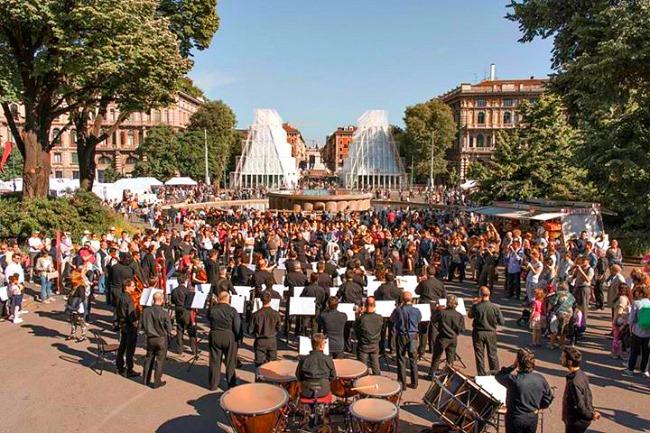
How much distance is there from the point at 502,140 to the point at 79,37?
23.6 metres

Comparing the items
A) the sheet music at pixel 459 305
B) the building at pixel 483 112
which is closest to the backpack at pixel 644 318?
the sheet music at pixel 459 305

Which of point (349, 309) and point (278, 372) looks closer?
point (278, 372)

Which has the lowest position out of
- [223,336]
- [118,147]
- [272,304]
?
[223,336]

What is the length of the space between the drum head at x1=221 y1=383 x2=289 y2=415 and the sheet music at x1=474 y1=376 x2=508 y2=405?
2.63 metres

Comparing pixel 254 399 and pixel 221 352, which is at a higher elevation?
pixel 254 399

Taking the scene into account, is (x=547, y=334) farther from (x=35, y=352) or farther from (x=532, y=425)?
(x=35, y=352)

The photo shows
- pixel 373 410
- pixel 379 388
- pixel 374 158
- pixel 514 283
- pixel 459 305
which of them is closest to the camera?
pixel 373 410

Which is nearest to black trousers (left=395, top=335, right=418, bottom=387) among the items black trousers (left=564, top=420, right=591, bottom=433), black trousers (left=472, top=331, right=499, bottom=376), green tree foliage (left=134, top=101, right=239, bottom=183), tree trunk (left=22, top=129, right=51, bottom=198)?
black trousers (left=472, top=331, right=499, bottom=376)

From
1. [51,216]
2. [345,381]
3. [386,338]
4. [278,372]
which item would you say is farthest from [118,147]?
[345,381]

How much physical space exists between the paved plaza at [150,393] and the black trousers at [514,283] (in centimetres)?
336

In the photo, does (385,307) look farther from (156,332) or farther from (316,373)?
(156,332)

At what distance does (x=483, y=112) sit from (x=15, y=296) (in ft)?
264

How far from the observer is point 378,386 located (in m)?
7.00

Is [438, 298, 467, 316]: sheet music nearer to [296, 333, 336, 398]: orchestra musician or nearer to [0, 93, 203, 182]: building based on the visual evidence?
[296, 333, 336, 398]: orchestra musician
